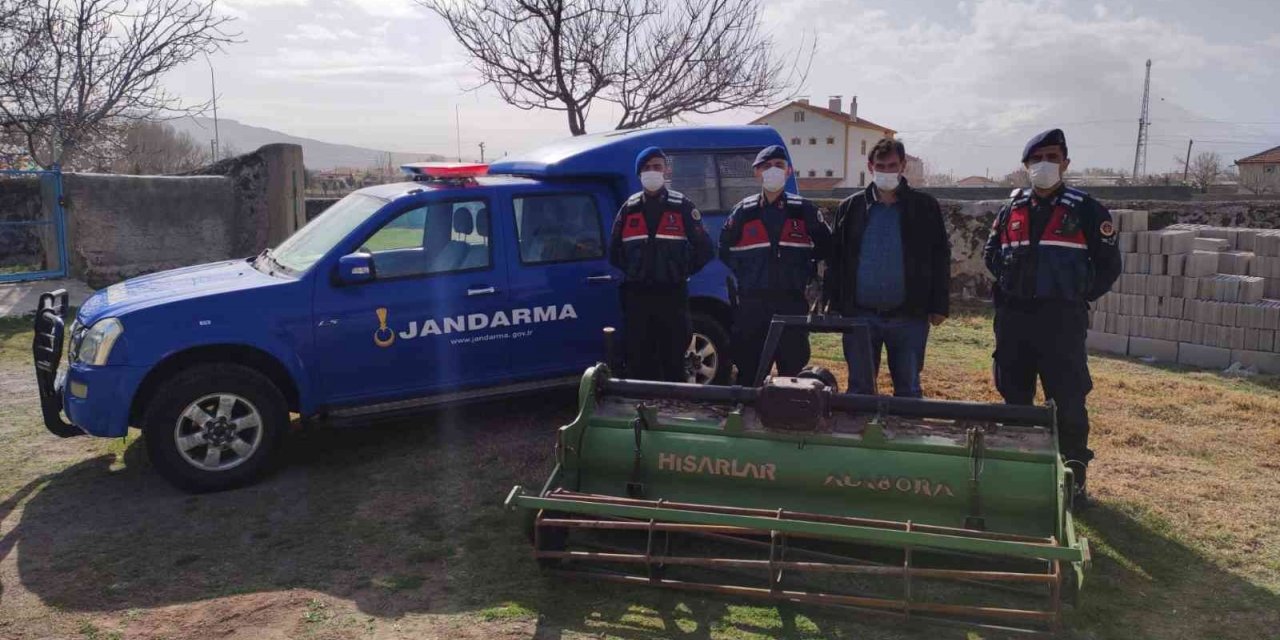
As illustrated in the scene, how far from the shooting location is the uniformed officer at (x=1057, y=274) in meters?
4.45

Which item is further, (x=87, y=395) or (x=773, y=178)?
(x=773, y=178)

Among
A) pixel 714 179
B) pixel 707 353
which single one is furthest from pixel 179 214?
pixel 707 353

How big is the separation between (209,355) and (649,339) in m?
2.52

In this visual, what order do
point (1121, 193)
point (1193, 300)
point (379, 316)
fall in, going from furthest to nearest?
1. point (1121, 193)
2. point (1193, 300)
3. point (379, 316)

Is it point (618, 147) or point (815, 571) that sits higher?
point (618, 147)

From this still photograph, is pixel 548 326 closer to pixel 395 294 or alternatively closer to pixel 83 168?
pixel 395 294

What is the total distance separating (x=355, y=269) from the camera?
17.4 ft

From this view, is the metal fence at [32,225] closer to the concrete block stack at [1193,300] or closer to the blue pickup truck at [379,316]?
the blue pickup truck at [379,316]

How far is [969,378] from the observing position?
7.88 meters

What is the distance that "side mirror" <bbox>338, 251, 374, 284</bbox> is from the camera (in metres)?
5.28

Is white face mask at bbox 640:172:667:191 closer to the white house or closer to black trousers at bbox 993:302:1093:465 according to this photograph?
black trousers at bbox 993:302:1093:465

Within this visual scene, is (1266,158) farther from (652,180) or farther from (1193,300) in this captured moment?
(652,180)

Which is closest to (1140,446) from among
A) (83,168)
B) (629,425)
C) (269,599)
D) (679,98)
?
(629,425)

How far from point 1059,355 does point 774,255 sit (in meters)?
1.53
